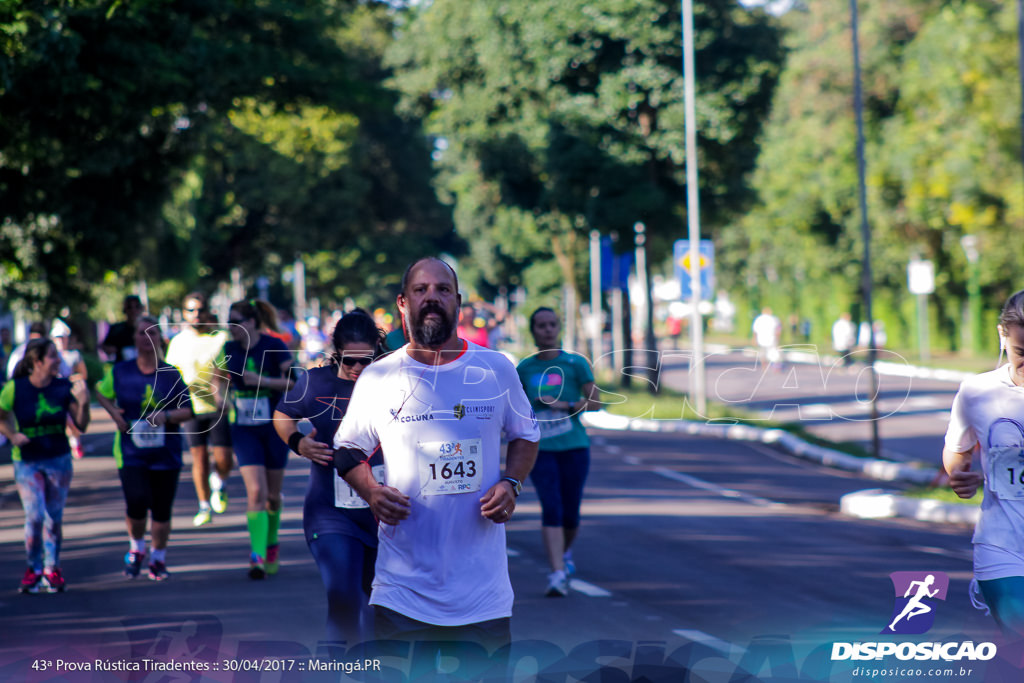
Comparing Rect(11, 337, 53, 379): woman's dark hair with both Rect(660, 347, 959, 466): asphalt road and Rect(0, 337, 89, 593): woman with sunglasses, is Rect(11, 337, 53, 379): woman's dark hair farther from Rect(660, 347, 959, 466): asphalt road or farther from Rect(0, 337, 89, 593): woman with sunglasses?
Rect(660, 347, 959, 466): asphalt road

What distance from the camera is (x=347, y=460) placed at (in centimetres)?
471

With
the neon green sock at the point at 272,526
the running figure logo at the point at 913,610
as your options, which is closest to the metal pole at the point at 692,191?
A: the neon green sock at the point at 272,526

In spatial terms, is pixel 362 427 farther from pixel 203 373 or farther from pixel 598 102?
pixel 598 102

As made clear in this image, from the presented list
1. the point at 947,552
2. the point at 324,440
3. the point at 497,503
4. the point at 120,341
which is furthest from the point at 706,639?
the point at 120,341

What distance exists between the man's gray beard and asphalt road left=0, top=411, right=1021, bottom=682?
43.1 inches

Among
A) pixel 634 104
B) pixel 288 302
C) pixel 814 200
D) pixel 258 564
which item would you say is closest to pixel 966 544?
pixel 258 564

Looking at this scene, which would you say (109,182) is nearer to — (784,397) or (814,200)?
(784,397)

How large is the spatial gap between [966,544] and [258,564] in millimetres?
6621

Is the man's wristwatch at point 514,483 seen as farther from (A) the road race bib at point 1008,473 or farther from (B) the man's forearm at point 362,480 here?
(A) the road race bib at point 1008,473

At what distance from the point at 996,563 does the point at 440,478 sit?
206cm

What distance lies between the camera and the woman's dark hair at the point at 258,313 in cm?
1069

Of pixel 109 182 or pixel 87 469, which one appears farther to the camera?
pixel 109 182

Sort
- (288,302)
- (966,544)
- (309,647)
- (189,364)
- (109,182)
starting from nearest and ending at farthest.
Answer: (309,647)
(189,364)
(966,544)
(109,182)
(288,302)

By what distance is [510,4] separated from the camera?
35.2m
